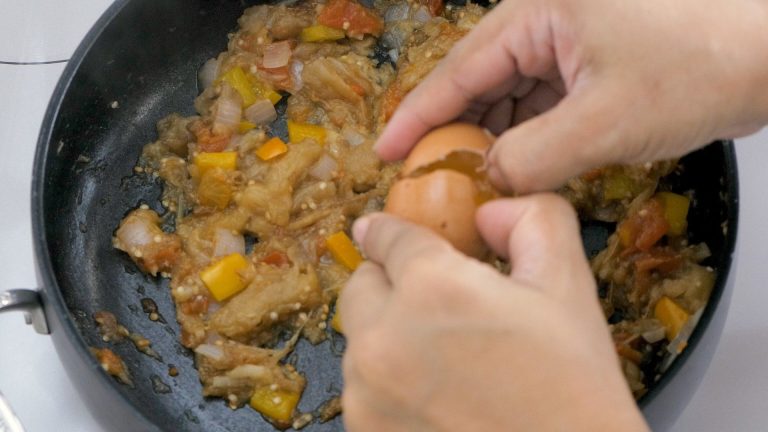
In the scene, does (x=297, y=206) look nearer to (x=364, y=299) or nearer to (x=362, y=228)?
(x=362, y=228)

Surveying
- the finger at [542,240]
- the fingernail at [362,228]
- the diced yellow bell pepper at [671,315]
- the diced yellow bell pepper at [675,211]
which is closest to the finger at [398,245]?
the fingernail at [362,228]

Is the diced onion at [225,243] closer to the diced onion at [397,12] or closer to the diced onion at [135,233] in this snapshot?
the diced onion at [135,233]

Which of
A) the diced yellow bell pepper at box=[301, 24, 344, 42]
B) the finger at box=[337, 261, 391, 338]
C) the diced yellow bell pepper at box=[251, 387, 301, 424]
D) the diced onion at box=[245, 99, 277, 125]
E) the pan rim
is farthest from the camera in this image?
the diced yellow bell pepper at box=[301, 24, 344, 42]

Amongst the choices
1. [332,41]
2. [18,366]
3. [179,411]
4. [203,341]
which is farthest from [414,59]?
[18,366]

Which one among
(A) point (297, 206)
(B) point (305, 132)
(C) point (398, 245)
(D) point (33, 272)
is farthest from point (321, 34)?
(C) point (398, 245)

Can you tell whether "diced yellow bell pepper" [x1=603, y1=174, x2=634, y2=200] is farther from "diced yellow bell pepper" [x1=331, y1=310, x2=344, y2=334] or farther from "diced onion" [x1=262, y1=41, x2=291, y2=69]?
"diced onion" [x1=262, y1=41, x2=291, y2=69]

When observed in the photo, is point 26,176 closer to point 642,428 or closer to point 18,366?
point 18,366

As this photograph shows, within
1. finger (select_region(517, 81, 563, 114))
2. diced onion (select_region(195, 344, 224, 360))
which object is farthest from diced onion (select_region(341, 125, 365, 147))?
diced onion (select_region(195, 344, 224, 360))
